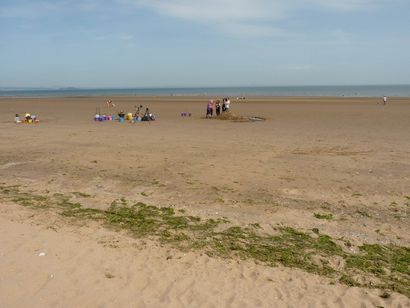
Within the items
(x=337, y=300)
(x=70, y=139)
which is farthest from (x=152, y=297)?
(x=70, y=139)

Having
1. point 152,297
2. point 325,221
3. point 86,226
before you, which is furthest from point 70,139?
point 152,297

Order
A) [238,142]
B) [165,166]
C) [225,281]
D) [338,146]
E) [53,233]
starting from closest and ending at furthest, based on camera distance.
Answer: [225,281] < [53,233] < [165,166] < [338,146] < [238,142]

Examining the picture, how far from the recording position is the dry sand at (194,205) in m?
5.66

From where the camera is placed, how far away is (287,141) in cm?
1902

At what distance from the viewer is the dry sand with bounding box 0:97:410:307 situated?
5.66 m

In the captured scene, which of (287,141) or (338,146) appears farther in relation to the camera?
(287,141)

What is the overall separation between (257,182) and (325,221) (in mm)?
3215

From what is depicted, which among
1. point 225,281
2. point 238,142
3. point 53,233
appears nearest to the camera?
point 225,281

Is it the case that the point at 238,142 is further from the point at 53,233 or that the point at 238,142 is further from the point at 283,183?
the point at 53,233

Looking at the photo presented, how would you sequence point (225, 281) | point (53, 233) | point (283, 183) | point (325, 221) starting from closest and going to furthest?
point (225, 281), point (53, 233), point (325, 221), point (283, 183)

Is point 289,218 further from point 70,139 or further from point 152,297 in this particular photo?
point 70,139

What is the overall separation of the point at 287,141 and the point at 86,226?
12.5 meters

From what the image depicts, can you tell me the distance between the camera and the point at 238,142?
18.7 m

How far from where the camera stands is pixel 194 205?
9445 millimetres
